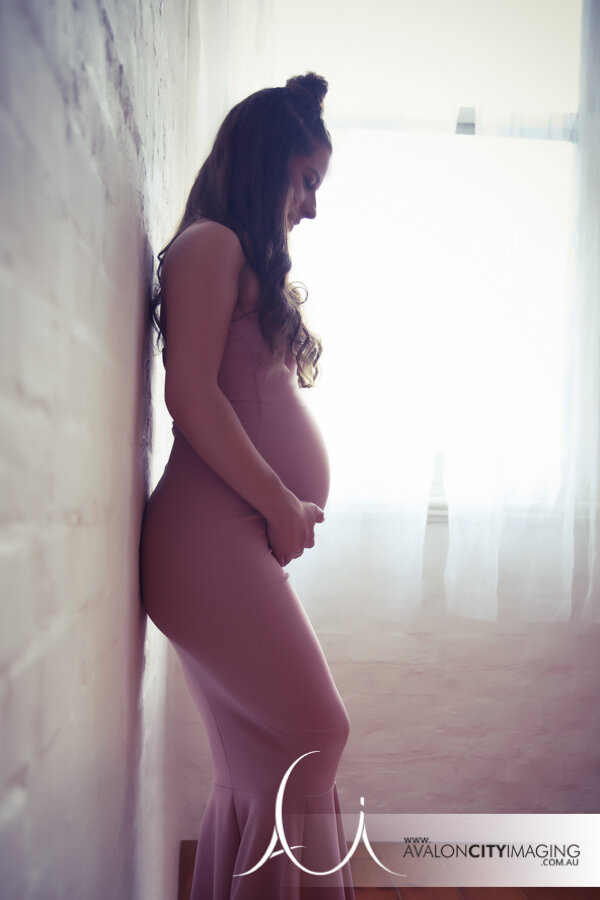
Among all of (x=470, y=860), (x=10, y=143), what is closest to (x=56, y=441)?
(x=10, y=143)

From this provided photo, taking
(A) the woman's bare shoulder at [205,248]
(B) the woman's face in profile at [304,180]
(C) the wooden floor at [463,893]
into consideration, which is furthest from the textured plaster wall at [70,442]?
(C) the wooden floor at [463,893]

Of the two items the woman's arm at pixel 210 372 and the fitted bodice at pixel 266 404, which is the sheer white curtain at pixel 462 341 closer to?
the fitted bodice at pixel 266 404

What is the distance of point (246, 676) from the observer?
834 millimetres

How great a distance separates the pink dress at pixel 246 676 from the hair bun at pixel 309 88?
63cm

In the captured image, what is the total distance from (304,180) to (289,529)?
0.60m

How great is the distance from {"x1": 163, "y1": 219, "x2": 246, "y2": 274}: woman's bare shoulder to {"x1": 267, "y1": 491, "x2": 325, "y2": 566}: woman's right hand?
34 cm

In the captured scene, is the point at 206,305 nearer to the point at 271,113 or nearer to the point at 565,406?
the point at 271,113

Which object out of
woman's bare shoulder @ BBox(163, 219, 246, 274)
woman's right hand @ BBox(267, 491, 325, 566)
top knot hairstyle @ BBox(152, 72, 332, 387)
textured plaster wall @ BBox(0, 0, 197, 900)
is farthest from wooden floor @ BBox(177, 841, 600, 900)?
woman's bare shoulder @ BBox(163, 219, 246, 274)

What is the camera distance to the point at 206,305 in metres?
0.85

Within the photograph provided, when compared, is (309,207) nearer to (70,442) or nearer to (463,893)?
(70,442)

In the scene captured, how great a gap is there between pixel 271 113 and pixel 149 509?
2.17 ft

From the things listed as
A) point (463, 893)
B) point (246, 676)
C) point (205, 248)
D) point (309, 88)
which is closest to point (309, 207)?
point (309, 88)

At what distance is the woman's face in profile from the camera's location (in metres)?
1.04

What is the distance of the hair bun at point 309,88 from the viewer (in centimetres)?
106
